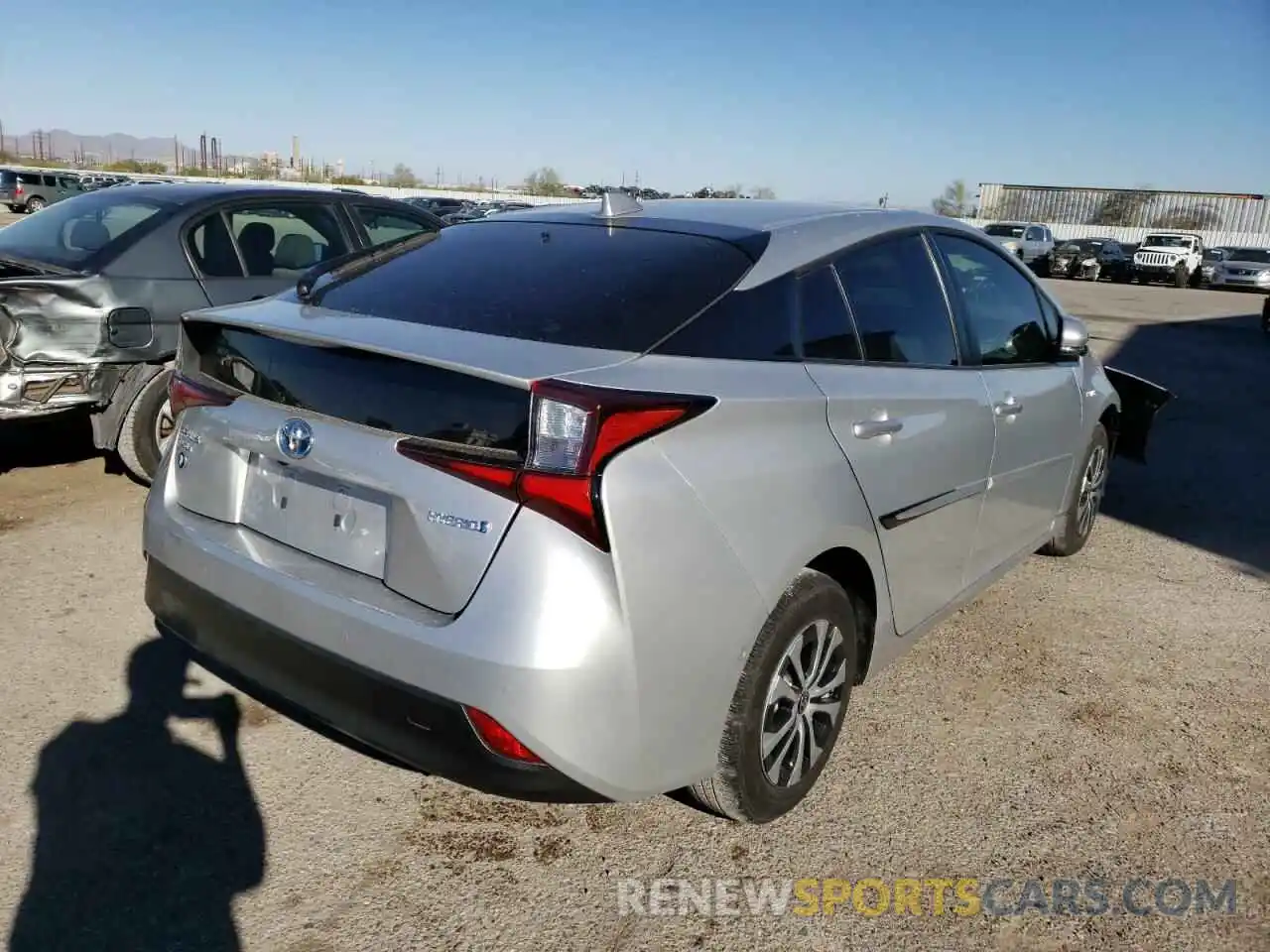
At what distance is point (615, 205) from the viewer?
322 centimetres

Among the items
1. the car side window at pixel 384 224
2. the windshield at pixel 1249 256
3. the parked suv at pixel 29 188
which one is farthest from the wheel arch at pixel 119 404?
the windshield at pixel 1249 256

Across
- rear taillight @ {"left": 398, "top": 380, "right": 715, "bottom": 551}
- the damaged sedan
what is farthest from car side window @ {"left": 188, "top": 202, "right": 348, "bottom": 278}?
rear taillight @ {"left": 398, "top": 380, "right": 715, "bottom": 551}

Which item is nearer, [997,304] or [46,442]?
[997,304]

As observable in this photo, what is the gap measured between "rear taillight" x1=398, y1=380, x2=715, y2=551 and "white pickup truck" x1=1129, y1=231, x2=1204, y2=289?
35.8 meters

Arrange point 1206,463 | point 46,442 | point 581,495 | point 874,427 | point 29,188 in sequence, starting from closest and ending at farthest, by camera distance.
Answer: point 581,495 → point 874,427 → point 46,442 → point 1206,463 → point 29,188

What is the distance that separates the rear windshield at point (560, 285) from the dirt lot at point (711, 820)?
137 centimetres

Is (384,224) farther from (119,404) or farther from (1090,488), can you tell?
(1090,488)

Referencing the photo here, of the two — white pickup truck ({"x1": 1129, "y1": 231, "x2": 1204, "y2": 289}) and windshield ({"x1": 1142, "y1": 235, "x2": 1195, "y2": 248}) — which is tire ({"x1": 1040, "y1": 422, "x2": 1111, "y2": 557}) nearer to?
white pickup truck ({"x1": 1129, "y1": 231, "x2": 1204, "y2": 289})

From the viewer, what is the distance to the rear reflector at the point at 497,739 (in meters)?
2.02

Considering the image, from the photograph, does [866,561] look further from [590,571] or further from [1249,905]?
[1249,905]

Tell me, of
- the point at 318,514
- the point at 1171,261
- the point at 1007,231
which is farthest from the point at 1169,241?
the point at 318,514

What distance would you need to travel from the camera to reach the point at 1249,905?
2.47 metres

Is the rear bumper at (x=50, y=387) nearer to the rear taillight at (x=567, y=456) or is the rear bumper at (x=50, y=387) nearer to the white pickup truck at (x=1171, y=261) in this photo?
the rear taillight at (x=567, y=456)

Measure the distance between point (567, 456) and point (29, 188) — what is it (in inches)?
1539
